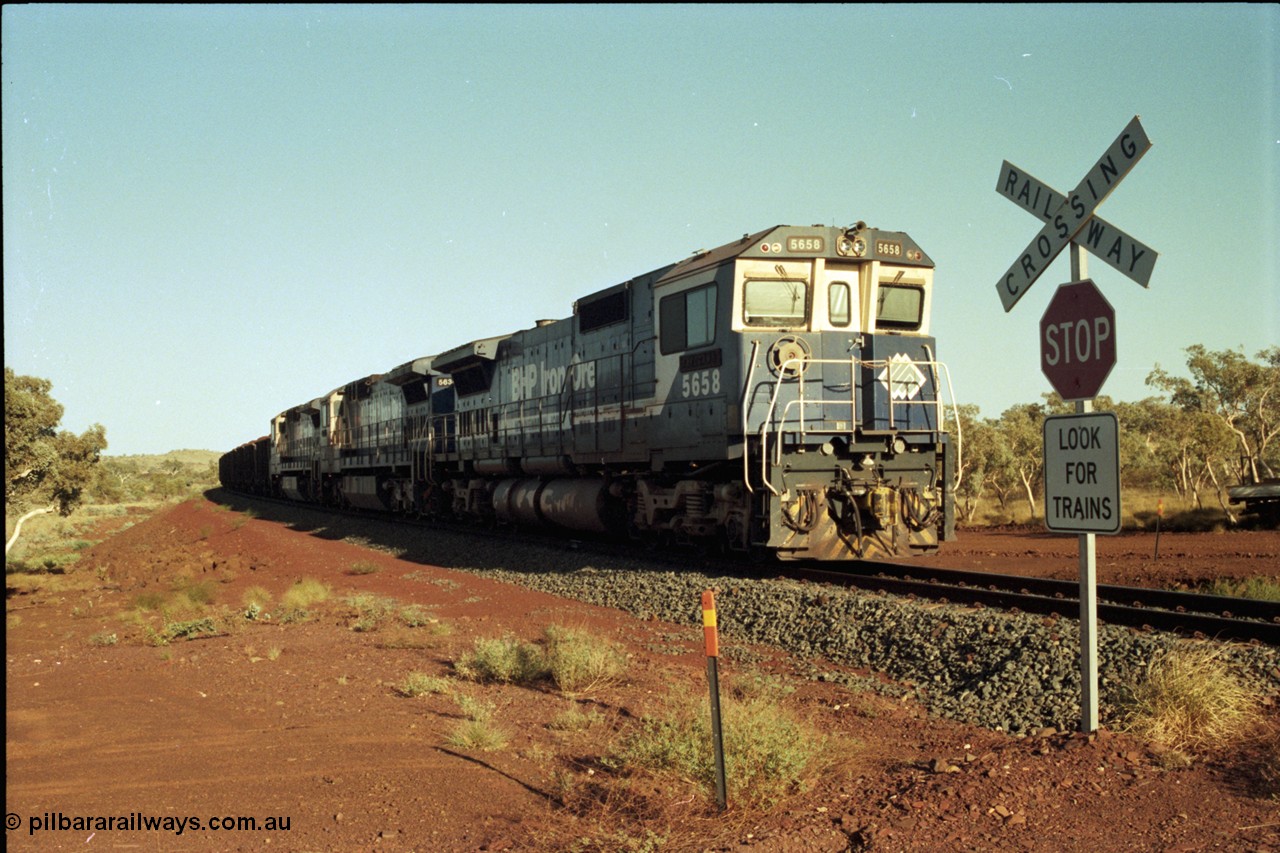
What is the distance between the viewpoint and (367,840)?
17.3 ft

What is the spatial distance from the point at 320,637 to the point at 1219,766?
9.37 m

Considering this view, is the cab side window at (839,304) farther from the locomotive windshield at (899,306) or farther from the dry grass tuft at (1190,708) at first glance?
the dry grass tuft at (1190,708)

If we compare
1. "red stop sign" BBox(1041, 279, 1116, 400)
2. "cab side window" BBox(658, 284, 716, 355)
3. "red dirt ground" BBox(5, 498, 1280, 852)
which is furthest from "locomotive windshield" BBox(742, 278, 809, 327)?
"red stop sign" BBox(1041, 279, 1116, 400)

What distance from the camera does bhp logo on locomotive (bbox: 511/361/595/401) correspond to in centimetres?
1808

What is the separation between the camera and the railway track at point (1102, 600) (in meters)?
8.84

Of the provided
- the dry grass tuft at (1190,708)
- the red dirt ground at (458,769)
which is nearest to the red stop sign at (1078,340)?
the dry grass tuft at (1190,708)

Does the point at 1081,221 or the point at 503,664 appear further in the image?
the point at 503,664

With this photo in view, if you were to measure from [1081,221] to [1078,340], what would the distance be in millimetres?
717

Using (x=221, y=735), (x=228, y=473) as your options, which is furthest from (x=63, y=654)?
(x=228, y=473)

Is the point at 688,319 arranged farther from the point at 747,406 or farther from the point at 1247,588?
the point at 1247,588

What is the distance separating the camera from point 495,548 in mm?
20125

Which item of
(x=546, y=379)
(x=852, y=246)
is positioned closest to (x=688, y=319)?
(x=852, y=246)

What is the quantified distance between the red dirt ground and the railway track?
8.81ft

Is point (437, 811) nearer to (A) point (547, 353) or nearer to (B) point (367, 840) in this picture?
(B) point (367, 840)
